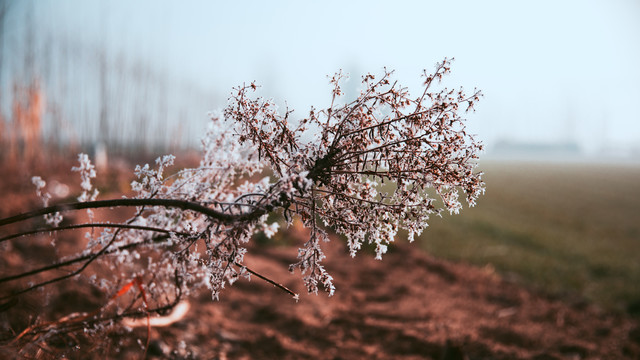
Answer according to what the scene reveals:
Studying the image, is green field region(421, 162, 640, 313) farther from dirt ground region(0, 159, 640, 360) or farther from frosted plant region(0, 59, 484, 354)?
frosted plant region(0, 59, 484, 354)

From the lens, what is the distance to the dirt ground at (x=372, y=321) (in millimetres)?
3729

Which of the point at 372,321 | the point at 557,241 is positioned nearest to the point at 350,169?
the point at 372,321

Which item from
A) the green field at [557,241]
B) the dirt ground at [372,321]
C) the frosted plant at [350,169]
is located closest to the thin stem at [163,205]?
the frosted plant at [350,169]

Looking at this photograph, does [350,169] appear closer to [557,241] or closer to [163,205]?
[163,205]

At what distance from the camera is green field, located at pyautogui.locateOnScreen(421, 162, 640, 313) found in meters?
9.49

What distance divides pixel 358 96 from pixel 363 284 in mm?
6188

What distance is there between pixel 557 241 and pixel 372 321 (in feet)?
38.4

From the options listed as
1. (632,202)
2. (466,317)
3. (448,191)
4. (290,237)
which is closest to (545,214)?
(632,202)

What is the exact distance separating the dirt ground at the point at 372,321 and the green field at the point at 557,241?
5.07 feet

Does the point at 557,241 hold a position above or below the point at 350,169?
below

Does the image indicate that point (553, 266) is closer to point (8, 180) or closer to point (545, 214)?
point (545, 214)

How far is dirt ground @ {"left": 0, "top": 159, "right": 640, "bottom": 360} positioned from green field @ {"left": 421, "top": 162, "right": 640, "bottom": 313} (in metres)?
1.54

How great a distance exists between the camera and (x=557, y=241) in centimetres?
1418

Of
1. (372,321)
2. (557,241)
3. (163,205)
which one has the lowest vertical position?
(557,241)
